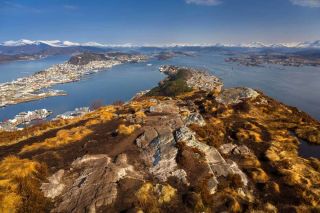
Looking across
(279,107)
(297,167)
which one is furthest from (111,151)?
(279,107)

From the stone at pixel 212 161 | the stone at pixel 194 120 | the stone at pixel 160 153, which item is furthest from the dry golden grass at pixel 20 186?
the stone at pixel 194 120

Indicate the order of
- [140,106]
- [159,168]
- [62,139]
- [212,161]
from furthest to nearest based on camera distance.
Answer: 1. [140,106]
2. [62,139]
3. [212,161]
4. [159,168]

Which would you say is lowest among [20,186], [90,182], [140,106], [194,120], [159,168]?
[140,106]

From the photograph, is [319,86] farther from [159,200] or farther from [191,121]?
[159,200]

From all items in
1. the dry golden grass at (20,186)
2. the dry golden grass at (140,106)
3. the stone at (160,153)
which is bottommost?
the dry golden grass at (140,106)

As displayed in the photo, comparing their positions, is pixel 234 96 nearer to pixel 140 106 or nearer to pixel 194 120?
pixel 140 106

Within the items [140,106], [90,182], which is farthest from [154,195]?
[140,106]

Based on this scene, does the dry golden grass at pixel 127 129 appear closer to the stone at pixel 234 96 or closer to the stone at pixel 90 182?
the stone at pixel 90 182
